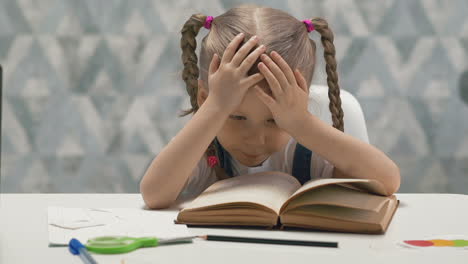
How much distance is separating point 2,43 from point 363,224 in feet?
5.12

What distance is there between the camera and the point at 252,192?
0.89m

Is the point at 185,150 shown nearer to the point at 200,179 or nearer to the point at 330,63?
the point at 200,179

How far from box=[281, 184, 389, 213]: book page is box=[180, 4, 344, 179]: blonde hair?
0.28 meters

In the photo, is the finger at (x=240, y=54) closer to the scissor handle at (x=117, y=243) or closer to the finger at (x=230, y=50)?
the finger at (x=230, y=50)

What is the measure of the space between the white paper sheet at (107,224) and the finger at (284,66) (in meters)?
0.28

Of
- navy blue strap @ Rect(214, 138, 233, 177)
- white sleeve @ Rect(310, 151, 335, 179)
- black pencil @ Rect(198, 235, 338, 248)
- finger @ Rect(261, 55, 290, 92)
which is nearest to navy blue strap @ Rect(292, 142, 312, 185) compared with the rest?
white sleeve @ Rect(310, 151, 335, 179)

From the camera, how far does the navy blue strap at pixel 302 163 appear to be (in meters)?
1.20

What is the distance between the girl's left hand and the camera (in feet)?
3.28

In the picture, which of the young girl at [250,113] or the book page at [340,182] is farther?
the young girl at [250,113]

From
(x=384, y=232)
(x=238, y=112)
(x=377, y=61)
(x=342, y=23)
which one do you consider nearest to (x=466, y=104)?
(x=377, y=61)

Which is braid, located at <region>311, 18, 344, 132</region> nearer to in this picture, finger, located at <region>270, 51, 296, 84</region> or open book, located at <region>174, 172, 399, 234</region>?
finger, located at <region>270, 51, 296, 84</region>

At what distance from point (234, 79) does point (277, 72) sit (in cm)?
7

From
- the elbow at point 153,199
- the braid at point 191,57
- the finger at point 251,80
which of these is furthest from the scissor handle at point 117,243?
the braid at point 191,57

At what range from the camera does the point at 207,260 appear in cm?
64
